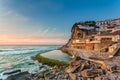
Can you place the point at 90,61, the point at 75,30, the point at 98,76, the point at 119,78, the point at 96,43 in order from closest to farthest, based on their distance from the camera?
the point at 119,78, the point at 98,76, the point at 90,61, the point at 96,43, the point at 75,30

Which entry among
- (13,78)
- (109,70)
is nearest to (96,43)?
(109,70)

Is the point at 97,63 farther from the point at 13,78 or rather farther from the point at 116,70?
the point at 13,78

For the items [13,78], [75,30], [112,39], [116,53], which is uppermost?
[75,30]

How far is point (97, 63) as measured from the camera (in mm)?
20797

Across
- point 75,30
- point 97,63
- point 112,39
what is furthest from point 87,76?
point 75,30

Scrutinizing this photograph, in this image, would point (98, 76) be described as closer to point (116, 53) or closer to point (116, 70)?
point (116, 70)

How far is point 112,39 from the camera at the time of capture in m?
38.1

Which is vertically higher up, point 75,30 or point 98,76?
point 75,30

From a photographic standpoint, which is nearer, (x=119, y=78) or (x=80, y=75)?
(x=119, y=78)

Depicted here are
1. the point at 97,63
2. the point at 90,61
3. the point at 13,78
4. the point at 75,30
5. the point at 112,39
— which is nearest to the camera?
the point at 13,78

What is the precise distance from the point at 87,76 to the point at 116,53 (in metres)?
10.2

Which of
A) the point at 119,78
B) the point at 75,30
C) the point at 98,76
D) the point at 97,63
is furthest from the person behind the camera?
the point at 75,30

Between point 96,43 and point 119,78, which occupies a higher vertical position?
point 96,43

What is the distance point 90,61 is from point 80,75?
684 cm
